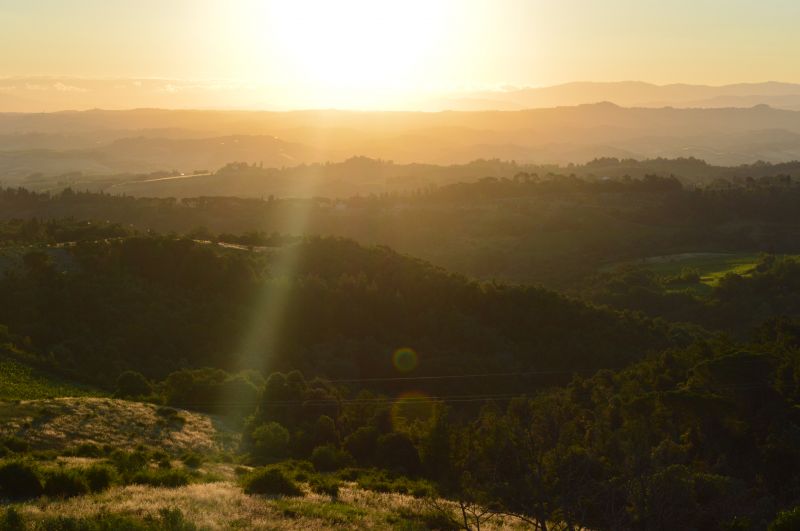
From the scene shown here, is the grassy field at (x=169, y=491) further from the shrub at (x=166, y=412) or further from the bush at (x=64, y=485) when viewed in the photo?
the bush at (x=64, y=485)

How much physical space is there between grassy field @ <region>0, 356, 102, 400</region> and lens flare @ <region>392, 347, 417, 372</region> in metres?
20.1

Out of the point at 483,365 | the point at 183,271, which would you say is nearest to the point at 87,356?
the point at 183,271

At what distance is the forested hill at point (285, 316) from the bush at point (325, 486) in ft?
61.2

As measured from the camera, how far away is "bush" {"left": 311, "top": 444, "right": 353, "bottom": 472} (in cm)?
2777

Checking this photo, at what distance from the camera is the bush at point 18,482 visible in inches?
633

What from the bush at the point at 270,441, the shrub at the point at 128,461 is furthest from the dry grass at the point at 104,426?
the shrub at the point at 128,461

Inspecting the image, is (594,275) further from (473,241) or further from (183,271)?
(183,271)

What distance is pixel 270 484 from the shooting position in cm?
2027

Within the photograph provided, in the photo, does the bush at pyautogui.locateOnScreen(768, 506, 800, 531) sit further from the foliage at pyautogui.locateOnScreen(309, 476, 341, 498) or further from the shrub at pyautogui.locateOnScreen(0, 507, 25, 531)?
the shrub at pyautogui.locateOnScreen(0, 507, 25, 531)

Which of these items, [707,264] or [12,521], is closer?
[12,521]

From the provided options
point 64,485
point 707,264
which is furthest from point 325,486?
point 707,264

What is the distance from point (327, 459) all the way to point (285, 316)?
2390cm

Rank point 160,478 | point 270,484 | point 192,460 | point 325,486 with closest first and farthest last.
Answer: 1. point 160,478
2. point 270,484
3. point 325,486
4. point 192,460

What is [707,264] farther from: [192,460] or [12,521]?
[12,521]
